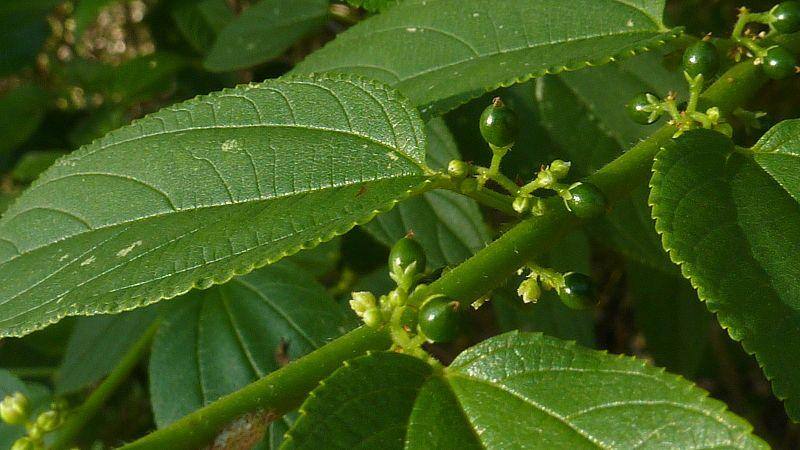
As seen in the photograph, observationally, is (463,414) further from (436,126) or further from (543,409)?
(436,126)

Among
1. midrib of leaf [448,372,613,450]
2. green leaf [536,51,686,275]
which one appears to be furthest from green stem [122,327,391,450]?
green leaf [536,51,686,275]

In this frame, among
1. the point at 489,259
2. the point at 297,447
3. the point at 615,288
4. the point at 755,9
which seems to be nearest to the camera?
the point at 297,447

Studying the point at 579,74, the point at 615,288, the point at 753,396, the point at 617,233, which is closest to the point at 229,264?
the point at 617,233

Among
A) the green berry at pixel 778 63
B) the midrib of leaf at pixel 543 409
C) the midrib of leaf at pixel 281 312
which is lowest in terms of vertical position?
the midrib of leaf at pixel 281 312

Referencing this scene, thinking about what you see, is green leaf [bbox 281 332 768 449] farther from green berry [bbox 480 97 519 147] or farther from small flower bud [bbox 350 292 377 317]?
green berry [bbox 480 97 519 147]

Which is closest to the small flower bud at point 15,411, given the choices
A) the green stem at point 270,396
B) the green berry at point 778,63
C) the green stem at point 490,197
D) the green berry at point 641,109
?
the green stem at point 270,396

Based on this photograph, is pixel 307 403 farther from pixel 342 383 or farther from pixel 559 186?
pixel 559 186

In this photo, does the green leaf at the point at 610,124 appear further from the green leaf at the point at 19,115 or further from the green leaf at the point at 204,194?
the green leaf at the point at 19,115
